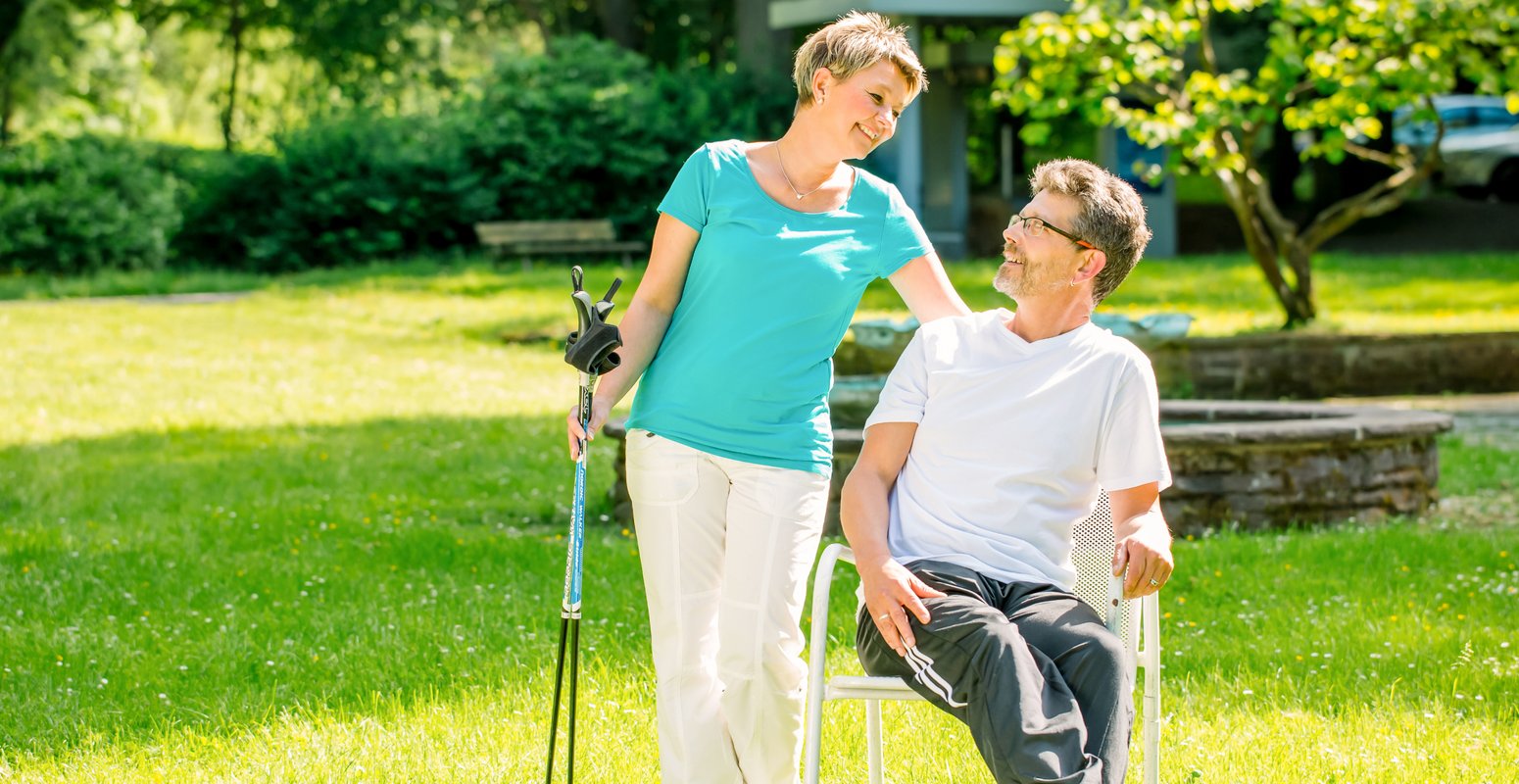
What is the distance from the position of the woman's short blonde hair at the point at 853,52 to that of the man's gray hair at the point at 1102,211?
35 cm

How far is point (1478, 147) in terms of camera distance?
2519 cm

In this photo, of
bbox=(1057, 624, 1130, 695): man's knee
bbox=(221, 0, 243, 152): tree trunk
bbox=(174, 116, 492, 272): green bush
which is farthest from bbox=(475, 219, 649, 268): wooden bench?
bbox=(1057, 624, 1130, 695): man's knee

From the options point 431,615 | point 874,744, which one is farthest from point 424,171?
point 874,744

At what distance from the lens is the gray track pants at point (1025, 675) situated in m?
3.02

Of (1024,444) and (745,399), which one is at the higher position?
(745,399)

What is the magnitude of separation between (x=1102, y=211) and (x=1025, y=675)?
3.19 feet

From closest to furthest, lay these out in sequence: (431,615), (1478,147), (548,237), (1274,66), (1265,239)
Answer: (431,615) → (1274,66) → (1265,239) → (548,237) → (1478,147)

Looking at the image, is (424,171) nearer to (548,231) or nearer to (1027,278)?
(548,231)

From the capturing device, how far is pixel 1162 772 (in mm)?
4105

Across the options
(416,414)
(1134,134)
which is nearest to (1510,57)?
(1134,134)

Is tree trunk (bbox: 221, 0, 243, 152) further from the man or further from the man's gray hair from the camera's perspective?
the man's gray hair

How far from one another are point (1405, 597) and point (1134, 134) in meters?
6.35

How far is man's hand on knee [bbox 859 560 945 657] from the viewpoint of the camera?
329 cm

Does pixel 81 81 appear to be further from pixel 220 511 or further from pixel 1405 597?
pixel 1405 597
